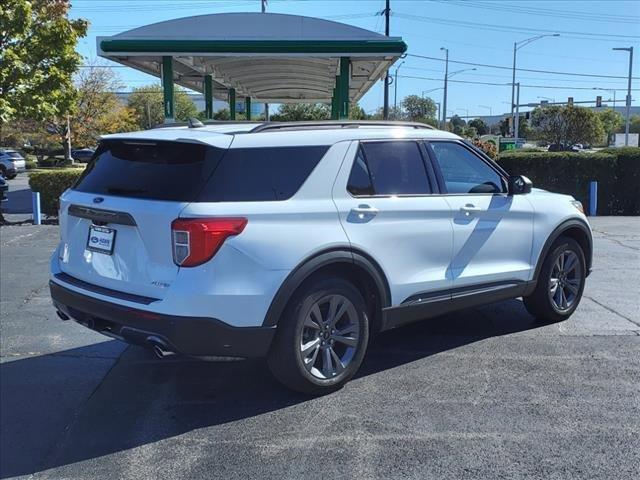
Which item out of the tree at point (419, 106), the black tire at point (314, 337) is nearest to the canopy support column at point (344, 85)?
the black tire at point (314, 337)

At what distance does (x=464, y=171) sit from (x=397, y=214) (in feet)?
4.09

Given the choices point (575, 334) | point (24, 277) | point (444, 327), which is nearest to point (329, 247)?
point (444, 327)

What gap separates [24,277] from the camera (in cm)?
834

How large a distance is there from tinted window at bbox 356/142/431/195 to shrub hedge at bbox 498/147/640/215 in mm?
11952

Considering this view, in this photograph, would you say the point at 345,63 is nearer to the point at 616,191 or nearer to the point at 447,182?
the point at 447,182

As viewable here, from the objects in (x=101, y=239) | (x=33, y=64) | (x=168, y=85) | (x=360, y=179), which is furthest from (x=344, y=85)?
(x=33, y=64)

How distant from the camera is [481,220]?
531 centimetres

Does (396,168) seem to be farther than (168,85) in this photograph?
No

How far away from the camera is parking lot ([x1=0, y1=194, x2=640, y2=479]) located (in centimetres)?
358

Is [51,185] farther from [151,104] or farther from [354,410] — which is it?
→ [151,104]

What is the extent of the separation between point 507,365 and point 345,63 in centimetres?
691

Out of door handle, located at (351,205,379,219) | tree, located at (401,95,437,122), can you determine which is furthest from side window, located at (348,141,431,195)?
tree, located at (401,95,437,122)

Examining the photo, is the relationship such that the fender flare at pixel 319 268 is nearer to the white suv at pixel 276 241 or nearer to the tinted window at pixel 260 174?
the white suv at pixel 276 241

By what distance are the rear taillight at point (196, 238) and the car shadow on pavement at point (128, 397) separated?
1102 mm
